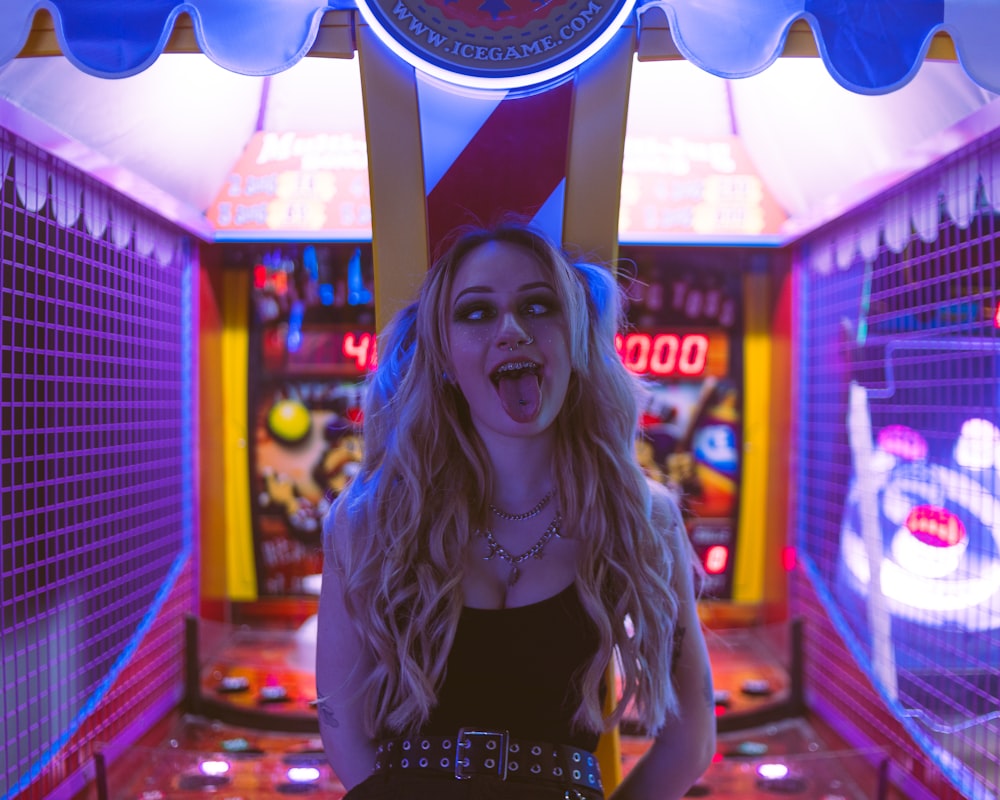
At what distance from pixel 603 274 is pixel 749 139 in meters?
2.57

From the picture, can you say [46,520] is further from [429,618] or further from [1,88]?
[429,618]

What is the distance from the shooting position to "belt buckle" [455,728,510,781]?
141 cm

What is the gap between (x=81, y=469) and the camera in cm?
290

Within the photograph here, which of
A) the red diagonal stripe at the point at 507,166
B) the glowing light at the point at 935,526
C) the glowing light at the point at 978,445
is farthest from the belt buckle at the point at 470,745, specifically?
the glowing light at the point at 935,526

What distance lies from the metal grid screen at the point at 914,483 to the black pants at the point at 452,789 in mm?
1639

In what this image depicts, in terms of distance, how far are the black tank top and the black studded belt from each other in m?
0.02

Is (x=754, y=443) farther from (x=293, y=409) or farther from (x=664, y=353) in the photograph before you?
(x=293, y=409)

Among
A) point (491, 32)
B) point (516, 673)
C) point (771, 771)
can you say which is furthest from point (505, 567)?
point (771, 771)

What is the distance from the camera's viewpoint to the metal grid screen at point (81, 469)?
2420mm

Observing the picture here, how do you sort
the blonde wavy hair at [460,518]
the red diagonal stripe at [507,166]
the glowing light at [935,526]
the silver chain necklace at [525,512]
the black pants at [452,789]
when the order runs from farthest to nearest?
the glowing light at [935,526], the red diagonal stripe at [507,166], the silver chain necklace at [525,512], the blonde wavy hair at [460,518], the black pants at [452,789]

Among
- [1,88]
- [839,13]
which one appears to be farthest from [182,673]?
[839,13]

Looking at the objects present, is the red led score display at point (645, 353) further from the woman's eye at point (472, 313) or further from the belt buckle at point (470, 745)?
the belt buckle at point (470, 745)

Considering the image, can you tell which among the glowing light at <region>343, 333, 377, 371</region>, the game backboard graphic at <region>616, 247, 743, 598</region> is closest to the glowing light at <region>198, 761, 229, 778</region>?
the glowing light at <region>343, 333, 377, 371</region>

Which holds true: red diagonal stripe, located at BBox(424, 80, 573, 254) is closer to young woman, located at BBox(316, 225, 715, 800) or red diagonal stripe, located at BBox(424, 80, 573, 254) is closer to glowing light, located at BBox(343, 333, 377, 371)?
young woman, located at BBox(316, 225, 715, 800)
